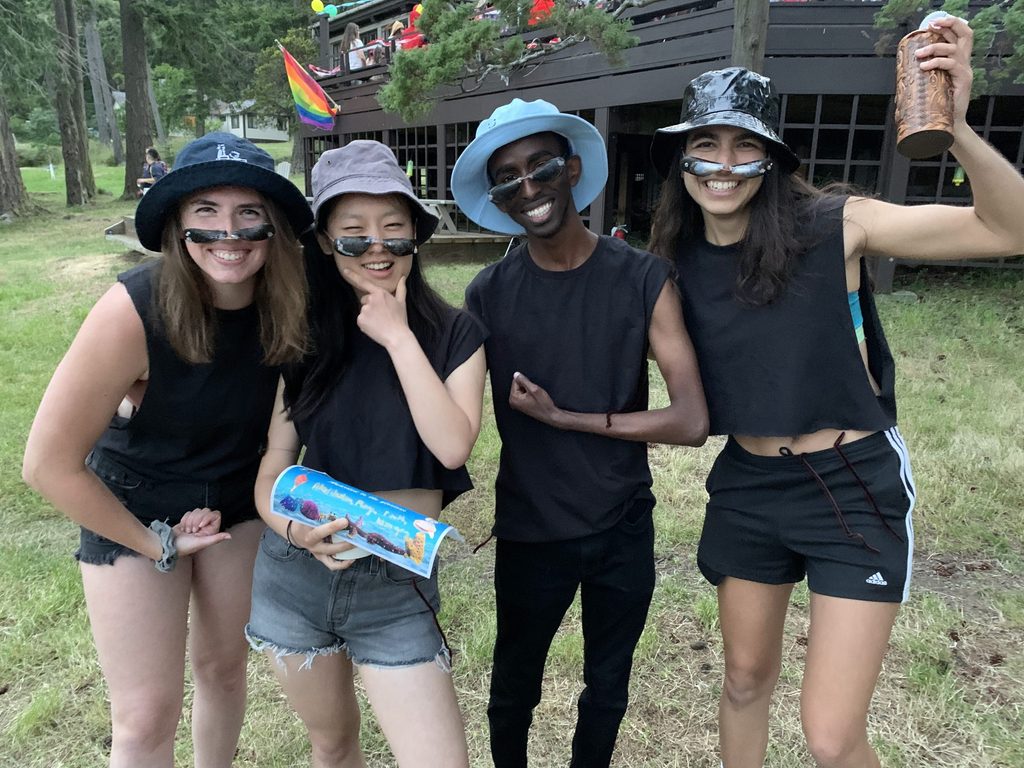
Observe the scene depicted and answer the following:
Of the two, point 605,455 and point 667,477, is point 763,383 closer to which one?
point 605,455

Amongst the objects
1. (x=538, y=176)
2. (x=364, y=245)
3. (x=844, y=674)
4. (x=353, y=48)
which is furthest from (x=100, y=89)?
(x=844, y=674)

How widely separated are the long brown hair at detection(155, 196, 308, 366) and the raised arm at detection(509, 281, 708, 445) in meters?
0.62

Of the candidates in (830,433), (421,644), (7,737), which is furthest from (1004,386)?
(7,737)

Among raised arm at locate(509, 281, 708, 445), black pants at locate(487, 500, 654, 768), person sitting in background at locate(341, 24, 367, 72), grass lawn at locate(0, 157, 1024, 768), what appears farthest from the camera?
person sitting in background at locate(341, 24, 367, 72)

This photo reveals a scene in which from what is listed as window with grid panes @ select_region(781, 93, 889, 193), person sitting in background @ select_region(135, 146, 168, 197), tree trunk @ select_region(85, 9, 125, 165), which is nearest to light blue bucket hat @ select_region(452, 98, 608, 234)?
window with grid panes @ select_region(781, 93, 889, 193)

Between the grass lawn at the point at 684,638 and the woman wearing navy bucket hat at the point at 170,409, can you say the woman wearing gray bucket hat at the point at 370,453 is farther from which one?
the grass lawn at the point at 684,638

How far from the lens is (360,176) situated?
1.85 metres

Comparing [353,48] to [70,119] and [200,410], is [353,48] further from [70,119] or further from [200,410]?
[200,410]

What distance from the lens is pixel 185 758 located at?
9.25 ft

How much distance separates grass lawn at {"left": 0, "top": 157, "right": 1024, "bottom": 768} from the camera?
2.85 m

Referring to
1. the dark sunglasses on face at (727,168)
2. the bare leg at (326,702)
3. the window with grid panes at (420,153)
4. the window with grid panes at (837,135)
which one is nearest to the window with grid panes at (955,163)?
the window with grid panes at (837,135)

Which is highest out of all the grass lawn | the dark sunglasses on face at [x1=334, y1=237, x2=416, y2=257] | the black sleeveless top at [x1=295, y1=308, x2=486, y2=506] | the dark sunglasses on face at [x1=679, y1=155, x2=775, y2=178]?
the dark sunglasses on face at [x1=679, y1=155, x2=775, y2=178]

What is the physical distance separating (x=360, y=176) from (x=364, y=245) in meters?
0.17

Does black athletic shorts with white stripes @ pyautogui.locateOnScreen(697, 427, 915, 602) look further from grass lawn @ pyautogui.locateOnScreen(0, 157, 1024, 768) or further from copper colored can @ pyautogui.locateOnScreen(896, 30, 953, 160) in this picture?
grass lawn @ pyautogui.locateOnScreen(0, 157, 1024, 768)
